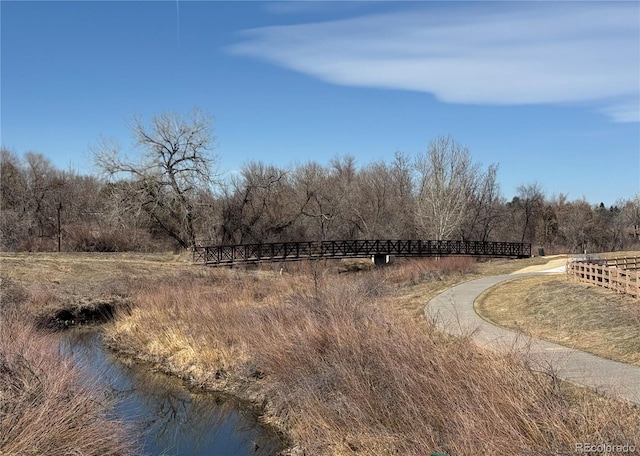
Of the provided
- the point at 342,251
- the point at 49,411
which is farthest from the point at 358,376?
the point at 342,251

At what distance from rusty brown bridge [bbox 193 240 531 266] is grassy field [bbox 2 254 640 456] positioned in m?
16.0

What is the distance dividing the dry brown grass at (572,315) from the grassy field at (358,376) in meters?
3.45

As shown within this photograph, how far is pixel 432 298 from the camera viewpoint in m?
22.0

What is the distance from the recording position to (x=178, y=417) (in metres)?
11.6

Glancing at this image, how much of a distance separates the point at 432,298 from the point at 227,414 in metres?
12.4

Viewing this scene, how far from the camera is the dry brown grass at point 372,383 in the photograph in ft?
18.3

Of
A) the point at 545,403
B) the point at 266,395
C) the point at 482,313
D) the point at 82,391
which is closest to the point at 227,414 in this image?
the point at 266,395

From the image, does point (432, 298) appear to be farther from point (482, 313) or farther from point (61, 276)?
point (61, 276)

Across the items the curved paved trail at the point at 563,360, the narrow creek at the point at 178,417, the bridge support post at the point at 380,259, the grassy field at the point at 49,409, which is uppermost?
→ the bridge support post at the point at 380,259

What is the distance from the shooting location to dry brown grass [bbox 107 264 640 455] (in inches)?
220

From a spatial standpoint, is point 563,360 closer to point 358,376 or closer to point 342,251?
point 358,376

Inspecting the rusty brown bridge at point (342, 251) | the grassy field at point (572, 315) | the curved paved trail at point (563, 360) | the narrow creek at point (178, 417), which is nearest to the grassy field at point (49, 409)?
the narrow creek at point (178, 417)

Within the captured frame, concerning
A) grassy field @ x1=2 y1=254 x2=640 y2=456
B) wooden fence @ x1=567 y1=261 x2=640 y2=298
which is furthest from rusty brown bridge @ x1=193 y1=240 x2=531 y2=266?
wooden fence @ x1=567 y1=261 x2=640 y2=298

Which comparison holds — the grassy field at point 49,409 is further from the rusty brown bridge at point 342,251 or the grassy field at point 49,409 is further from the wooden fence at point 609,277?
the rusty brown bridge at point 342,251
